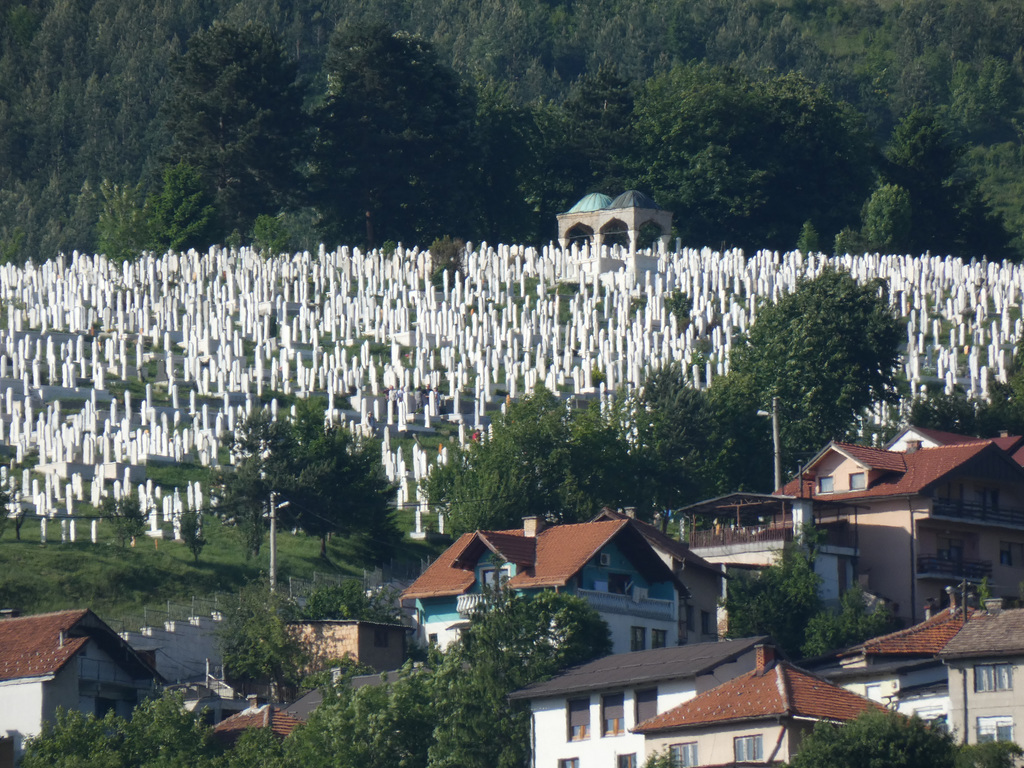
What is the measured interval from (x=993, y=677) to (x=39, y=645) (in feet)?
60.9

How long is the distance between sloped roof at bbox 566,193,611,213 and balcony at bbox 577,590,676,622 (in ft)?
152

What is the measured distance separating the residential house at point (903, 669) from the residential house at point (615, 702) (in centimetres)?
228

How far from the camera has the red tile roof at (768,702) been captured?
36.1 metres

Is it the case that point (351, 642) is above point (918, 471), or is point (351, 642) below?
below

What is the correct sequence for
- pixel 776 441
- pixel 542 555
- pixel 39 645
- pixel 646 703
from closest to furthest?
pixel 646 703, pixel 39 645, pixel 542 555, pixel 776 441

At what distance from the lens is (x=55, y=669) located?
138 feet

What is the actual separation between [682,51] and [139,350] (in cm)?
12936

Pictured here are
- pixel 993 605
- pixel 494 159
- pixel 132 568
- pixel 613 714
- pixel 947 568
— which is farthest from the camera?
pixel 494 159

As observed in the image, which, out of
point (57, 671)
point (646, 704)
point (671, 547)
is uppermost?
point (671, 547)

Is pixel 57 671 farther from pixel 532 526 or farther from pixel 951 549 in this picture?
pixel 951 549

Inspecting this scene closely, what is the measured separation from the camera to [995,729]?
3684 centimetres

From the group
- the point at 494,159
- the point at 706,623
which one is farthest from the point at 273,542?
the point at 494,159

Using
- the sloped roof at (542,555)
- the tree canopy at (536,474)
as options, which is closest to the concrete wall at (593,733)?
the sloped roof at (542,555)

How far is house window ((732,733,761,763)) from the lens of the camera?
1422 inches
